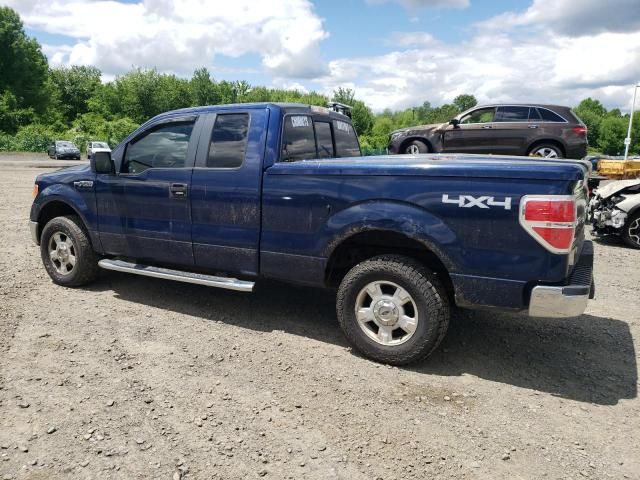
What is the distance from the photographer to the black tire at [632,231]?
28.0 ft

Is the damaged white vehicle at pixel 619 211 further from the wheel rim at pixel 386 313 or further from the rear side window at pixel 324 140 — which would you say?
the wheel rim at pixel 386 313

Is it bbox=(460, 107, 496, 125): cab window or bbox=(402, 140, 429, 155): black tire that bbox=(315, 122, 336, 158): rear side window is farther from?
bbox=(402, 140, 429, 155): black tire

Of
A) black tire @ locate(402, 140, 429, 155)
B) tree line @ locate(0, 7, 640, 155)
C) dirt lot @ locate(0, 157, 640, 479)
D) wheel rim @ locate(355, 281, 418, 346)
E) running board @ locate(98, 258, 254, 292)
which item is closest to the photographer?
dirt lot @ locate(0, 157, 640, 479)

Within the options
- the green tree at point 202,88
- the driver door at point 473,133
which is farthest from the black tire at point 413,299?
the green tree at point 202,88

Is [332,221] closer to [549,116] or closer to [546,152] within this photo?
[546,152]

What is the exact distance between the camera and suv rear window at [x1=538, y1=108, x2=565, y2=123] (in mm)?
10078

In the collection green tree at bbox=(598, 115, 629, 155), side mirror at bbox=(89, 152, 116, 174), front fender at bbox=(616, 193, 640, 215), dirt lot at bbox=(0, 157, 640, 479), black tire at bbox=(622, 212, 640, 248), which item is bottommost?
dirt lot at bbox=(0, 157, 640, 479)

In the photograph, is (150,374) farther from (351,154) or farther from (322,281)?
(351,154)

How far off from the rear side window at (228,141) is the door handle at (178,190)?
317 mm

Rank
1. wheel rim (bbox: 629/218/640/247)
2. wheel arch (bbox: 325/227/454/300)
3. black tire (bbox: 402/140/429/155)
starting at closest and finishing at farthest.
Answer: wheel arch (bbox: 325/227/454/300) → wheel rim (bbox: 629/218/640/247) → black tire (bbox: 402/140/429/155)

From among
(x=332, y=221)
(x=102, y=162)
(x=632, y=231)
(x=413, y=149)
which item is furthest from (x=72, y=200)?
(x=632, y=231)

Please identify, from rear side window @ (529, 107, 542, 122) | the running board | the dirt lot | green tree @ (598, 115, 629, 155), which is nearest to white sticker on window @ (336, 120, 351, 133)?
the dirt lot

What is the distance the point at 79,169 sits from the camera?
545 centimetres

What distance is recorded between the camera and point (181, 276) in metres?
4.62
